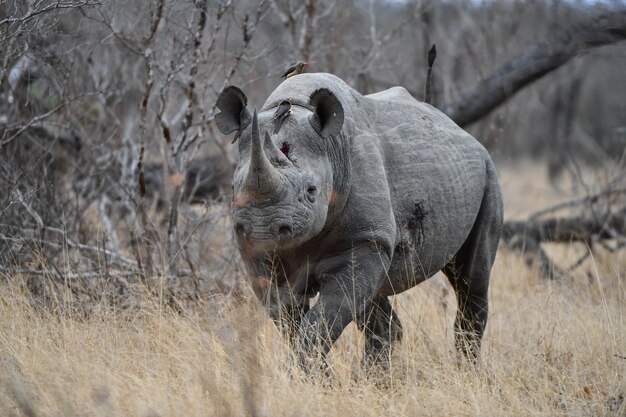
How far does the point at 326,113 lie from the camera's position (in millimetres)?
4609

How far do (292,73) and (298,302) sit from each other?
150 centimetres

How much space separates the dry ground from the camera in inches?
156

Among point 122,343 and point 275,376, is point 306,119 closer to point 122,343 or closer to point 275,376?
point 275,376

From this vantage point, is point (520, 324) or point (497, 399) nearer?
point (497, 399)

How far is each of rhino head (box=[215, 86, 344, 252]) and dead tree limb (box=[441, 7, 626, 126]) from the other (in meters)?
5.38

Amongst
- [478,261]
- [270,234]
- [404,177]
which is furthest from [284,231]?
[478,261]

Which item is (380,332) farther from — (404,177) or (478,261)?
(404,177)

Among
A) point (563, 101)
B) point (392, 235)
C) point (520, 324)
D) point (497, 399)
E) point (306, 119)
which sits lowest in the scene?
point (563, 101)

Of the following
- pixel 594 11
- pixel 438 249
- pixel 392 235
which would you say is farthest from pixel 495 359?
pixel 594 11

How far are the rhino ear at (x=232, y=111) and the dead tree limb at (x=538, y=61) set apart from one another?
5.57 metres

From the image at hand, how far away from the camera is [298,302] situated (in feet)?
16.1

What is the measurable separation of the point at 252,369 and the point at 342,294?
4.01 feet

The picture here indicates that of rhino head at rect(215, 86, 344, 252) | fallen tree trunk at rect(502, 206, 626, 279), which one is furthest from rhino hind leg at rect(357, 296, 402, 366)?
fallen tree trunk at rect(502, 206, 626, 279)

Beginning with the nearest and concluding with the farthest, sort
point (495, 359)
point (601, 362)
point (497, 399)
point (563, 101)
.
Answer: point (497, 399), point (601, 362), point (495, 359), point (563, 101)
